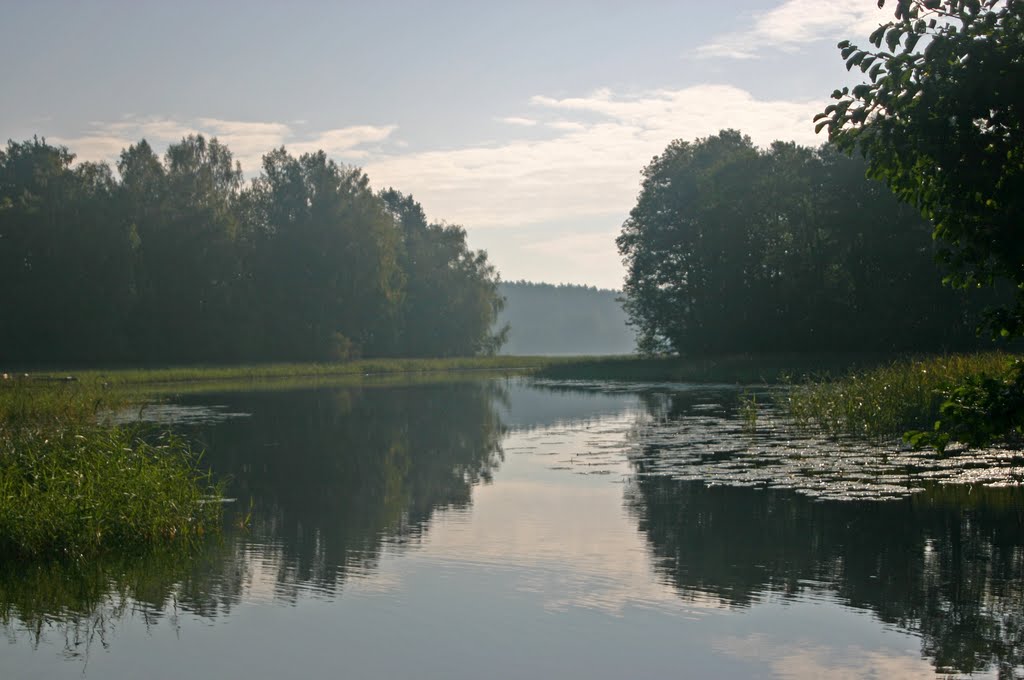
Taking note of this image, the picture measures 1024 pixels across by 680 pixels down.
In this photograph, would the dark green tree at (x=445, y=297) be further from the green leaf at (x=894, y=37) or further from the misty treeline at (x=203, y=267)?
the green leaf at (x=894, y=37)

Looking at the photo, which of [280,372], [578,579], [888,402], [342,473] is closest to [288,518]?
[342,473]

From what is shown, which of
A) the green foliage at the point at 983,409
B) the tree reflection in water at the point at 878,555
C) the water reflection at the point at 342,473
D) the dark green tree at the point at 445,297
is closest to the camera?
the green foliage at the point at 983,409

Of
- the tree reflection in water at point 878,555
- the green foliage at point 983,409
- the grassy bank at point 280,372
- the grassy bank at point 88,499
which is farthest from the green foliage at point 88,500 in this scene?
the grassy bank at point 280,372

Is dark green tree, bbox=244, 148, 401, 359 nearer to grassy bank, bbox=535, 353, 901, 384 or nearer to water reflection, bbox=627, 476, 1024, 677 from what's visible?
grassy bank, bbox=535, 353, 901, 384

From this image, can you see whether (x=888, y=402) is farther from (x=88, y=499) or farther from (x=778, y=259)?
(x=778, y=259)

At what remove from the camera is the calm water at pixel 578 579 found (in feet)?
25.6

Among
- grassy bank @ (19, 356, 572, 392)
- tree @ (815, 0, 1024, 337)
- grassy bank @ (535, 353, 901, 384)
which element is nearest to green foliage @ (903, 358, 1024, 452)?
tree @ (815, 0, 1024, 337)

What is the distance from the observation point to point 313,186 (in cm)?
7988

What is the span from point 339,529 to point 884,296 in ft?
138

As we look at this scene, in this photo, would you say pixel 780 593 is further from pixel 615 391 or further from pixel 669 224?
pixel 669 224

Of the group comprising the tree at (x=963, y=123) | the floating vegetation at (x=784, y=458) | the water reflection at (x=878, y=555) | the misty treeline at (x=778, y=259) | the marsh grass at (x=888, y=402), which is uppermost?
the misty treeline at (x=778, y=259)

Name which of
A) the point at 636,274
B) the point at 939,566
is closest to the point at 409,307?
the point at 636,274

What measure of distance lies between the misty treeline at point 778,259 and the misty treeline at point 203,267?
871 inches

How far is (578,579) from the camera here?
1016 cm
